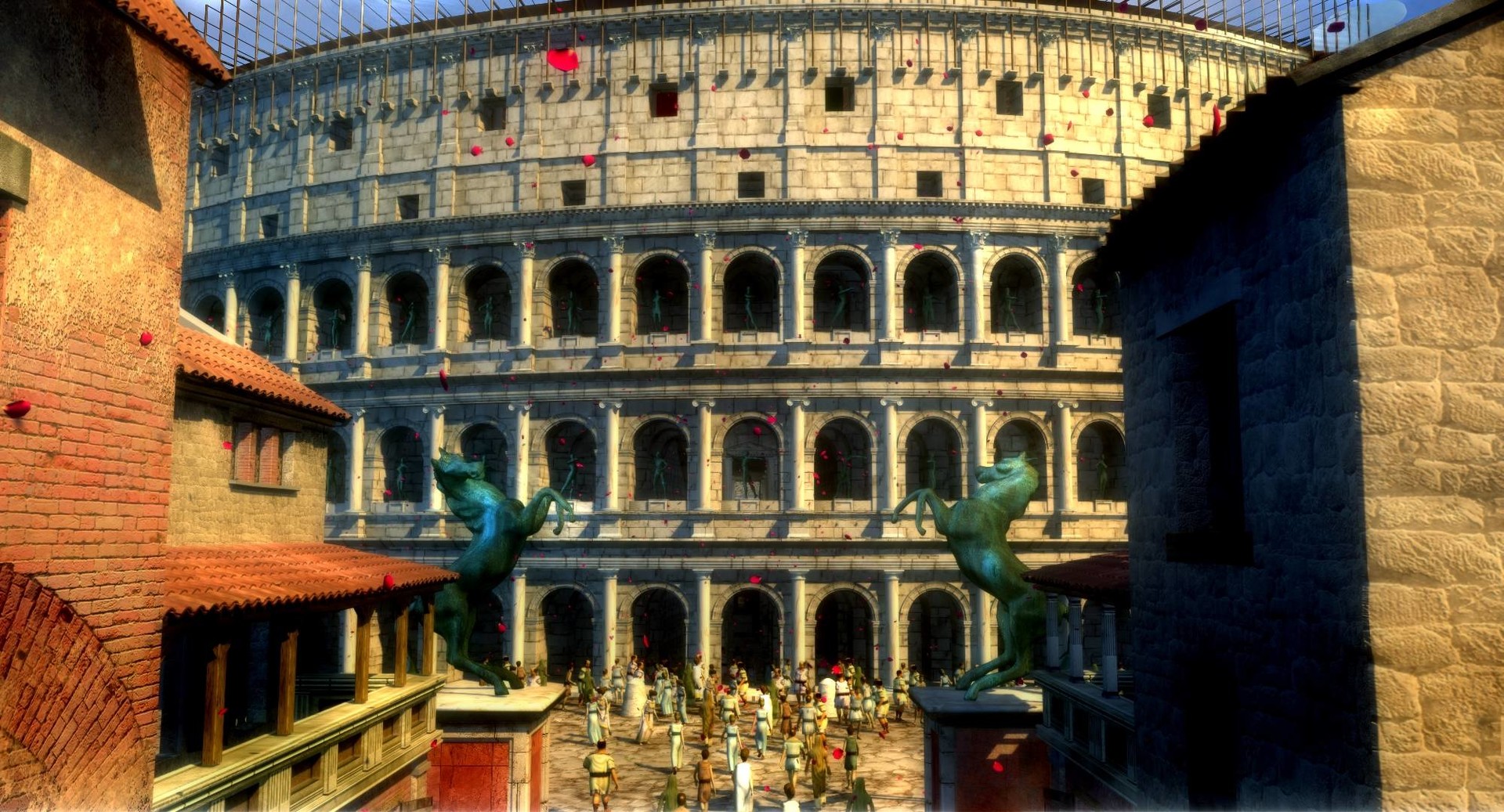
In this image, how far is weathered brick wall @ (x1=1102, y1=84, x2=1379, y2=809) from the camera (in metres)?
7.05

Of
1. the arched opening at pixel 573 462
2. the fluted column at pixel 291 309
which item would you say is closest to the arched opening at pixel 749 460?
the arched opening at pixel 573 462

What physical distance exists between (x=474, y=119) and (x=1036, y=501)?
19.5 meters

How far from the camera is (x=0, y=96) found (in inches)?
287

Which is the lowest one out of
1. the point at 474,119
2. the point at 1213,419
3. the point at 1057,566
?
the point at 1057,566

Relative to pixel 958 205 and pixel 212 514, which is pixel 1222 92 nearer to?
pixel 958 205

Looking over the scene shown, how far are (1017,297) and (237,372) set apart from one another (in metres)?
22.5

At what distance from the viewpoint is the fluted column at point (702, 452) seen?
98.9ft

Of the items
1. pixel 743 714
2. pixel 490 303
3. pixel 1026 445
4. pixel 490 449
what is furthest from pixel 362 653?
pixel 1026 445

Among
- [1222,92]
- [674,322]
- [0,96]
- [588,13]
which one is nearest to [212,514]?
[0,96]

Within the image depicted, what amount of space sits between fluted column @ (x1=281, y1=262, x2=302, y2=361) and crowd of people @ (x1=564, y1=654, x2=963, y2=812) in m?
12.6

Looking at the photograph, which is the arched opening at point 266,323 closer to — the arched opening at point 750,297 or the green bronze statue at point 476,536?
the arched opening at point 750,297

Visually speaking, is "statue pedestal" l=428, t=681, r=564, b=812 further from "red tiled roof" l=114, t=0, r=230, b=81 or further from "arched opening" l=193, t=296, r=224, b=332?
"arched opening" l=193, t=296, r=224, b=332

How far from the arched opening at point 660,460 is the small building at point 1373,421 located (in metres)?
23.8

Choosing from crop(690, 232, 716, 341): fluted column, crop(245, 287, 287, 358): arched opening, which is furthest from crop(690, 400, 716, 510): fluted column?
crop(245, 287, 287, 358): arched opening
